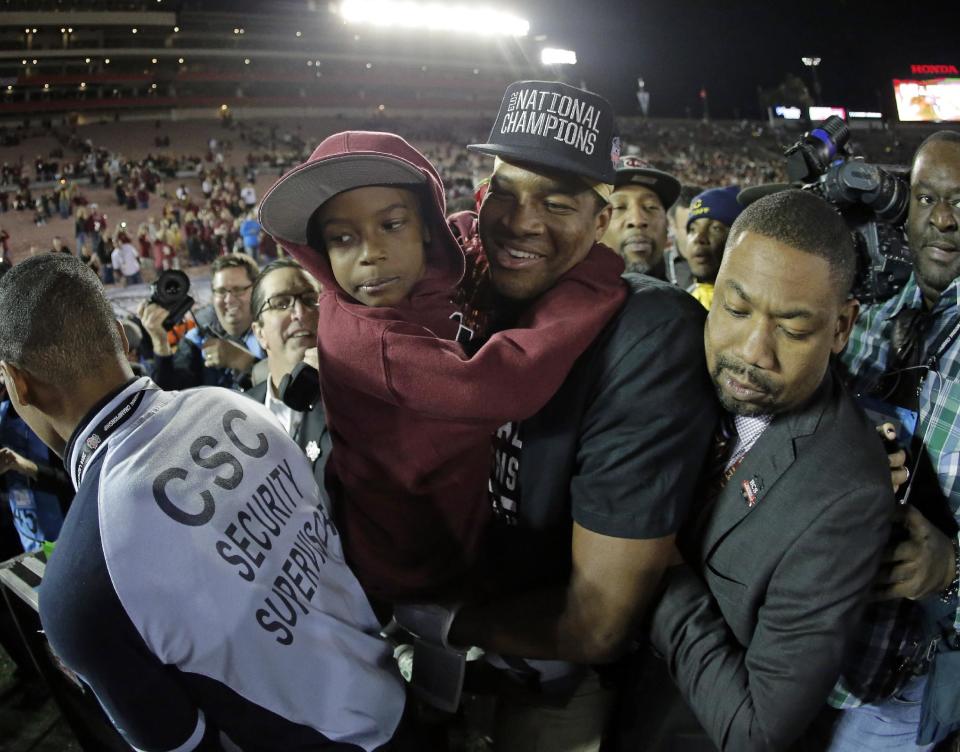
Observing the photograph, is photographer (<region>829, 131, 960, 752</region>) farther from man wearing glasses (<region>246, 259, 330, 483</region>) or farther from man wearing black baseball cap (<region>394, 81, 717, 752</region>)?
man wearing glasses (<region>246, 259, 330, 483</region>)

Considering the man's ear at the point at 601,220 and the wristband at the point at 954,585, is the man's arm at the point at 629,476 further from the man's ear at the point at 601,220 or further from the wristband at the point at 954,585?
the wristband at the point at 954,585

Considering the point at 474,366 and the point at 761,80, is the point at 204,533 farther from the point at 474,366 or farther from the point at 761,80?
the point at 761,80

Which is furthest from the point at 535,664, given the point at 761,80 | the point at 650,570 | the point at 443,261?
the point at 761,80

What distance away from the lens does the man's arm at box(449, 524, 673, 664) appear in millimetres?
1408

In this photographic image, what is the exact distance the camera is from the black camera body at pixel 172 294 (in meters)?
3.38

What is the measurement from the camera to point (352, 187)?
5.37 feet

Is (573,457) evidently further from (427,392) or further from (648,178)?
(648,178)

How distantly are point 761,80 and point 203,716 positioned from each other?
64.2 metres

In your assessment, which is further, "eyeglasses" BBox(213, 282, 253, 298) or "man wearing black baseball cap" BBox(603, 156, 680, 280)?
"eyeglasses" BBox(213, 282, 253, 298)

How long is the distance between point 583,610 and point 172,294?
9.60 feet

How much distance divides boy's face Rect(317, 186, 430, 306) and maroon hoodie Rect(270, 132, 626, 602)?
49mm

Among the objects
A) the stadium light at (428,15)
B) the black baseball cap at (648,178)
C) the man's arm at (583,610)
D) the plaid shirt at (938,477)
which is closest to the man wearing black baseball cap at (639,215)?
the black baseball cap at (648,178)

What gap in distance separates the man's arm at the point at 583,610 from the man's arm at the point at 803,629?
236 mm

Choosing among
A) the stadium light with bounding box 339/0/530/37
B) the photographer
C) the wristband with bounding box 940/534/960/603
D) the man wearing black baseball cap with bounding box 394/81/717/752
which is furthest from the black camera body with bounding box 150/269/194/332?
the stadium light with bounding box 339/0/530/37
